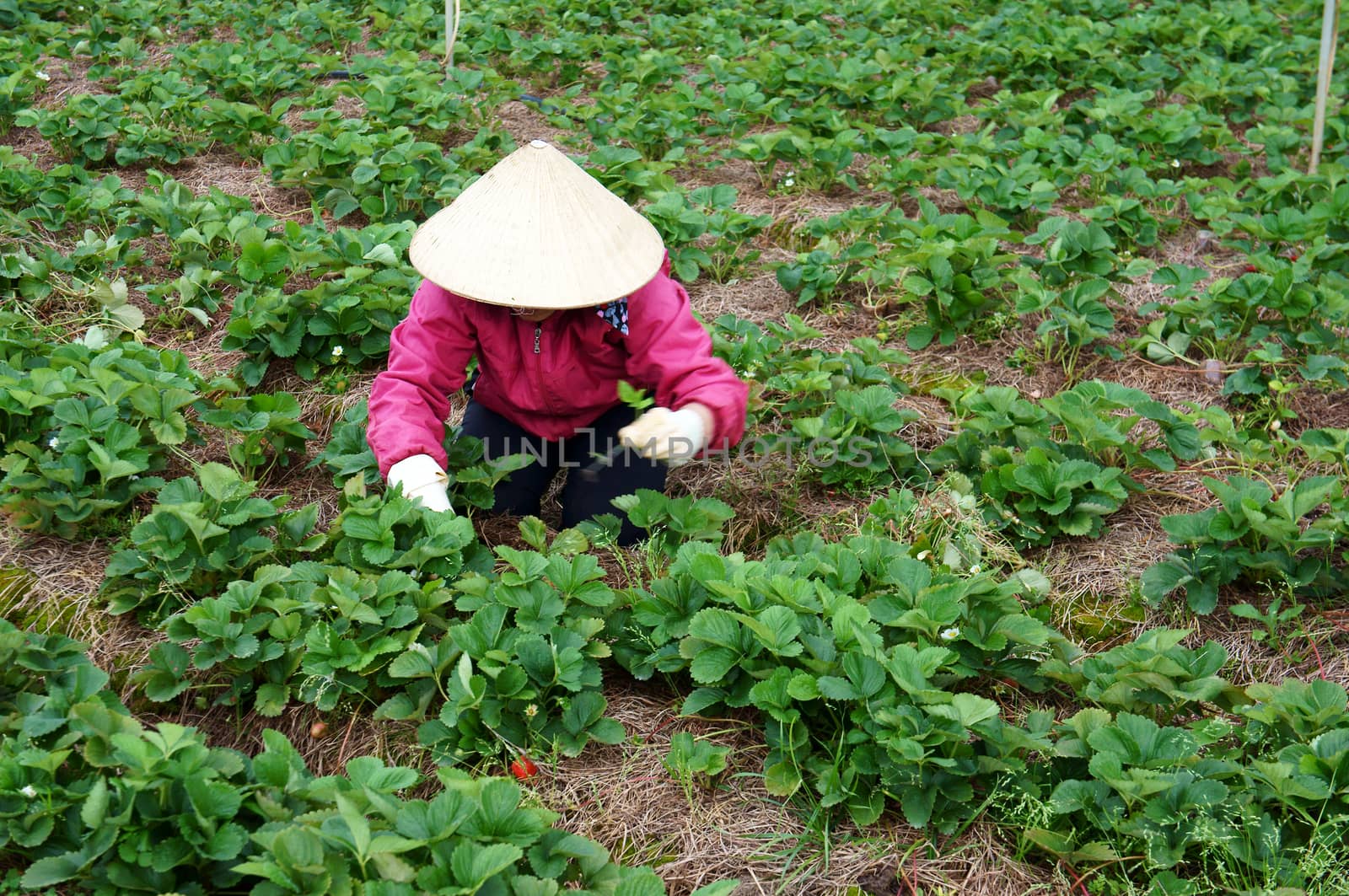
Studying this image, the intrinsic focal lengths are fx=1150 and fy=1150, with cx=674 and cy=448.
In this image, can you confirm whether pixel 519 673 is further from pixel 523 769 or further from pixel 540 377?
pixel 540 377

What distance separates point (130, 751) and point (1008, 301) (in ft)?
10.6

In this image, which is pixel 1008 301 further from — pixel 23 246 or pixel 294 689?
pixel 23 246

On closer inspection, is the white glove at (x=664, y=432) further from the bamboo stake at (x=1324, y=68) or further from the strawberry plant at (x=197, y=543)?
the bamboo stake at (x=1324, y=68)

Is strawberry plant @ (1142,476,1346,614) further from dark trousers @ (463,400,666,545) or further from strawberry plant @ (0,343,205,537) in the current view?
strawberry plant @ (0,343,205,537)

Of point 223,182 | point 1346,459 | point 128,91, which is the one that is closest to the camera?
point 1346,459

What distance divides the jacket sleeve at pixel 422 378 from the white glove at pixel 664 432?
470 mm

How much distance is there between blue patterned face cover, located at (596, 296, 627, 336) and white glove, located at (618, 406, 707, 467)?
0.24 meters

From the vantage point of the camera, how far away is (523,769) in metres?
2.21

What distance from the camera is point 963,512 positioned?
300 cm

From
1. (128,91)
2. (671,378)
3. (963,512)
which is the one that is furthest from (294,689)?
(128,91)

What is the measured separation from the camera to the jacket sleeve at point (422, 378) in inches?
106

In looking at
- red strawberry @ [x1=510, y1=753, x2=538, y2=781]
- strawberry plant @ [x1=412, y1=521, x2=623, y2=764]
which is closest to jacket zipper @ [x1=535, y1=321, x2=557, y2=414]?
strawberry plant @ [x1=412, y1=521, x2=623, y2=764]

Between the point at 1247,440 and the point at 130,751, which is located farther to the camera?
the point at 1247,440

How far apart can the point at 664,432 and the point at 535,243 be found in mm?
518
